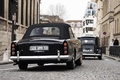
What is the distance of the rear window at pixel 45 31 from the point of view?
41.4 feet

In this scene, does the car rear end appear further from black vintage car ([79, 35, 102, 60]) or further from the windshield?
the windshield

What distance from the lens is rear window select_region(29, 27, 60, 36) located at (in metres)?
12.6

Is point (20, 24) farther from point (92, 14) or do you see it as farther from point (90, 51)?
point (92, 14)

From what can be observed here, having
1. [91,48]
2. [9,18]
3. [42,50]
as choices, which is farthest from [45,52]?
[9,18]

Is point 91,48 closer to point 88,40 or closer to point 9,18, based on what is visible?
point 88,40

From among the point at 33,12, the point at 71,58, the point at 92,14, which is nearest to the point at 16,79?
the point at 71,58

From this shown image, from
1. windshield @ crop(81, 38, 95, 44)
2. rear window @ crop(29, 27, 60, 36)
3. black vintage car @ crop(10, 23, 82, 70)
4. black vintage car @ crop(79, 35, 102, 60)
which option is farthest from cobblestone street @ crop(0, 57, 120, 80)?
windshield @ crop(81, 38, 95, 44)

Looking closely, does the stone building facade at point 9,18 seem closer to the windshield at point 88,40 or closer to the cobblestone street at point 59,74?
the windshield at point 88,40

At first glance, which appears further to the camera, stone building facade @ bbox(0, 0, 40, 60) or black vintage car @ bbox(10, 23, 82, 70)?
stone building facade @ bbox(0, 0, 40, 60)

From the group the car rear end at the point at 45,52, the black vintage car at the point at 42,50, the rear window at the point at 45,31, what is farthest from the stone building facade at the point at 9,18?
the car rear end at the point at 45,52

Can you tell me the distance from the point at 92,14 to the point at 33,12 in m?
101

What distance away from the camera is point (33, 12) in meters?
60.1

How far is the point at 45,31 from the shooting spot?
1276 cm

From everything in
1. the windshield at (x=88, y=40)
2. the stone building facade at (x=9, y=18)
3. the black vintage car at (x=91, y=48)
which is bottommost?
the black vintage car at (x=91, y=48)
